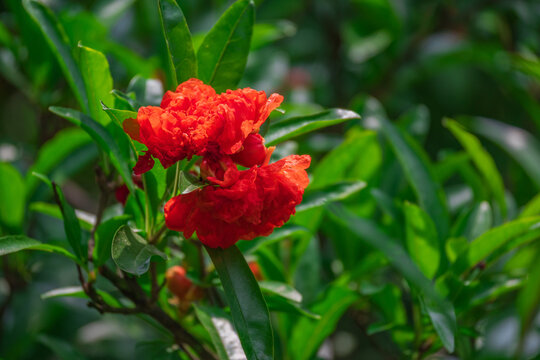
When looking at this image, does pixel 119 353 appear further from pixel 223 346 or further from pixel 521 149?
pixel 521 149

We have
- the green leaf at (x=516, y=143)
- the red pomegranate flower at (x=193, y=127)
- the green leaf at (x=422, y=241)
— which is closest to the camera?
the red pomegranate flower at (x=193, y=127)

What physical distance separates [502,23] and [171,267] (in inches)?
64.0

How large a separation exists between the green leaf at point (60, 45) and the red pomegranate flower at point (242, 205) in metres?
0.29

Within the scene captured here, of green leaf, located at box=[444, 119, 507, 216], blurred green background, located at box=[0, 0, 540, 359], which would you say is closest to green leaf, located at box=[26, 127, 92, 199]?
blurred green background, located at box=[0, 0, 540, 359]

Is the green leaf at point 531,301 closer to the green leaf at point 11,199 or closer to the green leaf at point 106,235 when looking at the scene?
the green leaf at point 106,235

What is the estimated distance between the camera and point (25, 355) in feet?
4.74

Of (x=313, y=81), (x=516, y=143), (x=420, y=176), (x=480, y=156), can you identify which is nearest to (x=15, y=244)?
(x=420, y=176)

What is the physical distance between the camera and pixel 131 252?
24.9 inches

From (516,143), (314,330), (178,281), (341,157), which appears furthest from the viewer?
(516,143)

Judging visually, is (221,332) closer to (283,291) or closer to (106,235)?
(283,291)

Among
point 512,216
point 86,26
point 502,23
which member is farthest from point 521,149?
point 86,26

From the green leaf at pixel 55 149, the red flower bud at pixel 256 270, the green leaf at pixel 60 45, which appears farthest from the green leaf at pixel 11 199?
the red flower bud at pixel 256 270

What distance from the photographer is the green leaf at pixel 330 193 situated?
816 millimetres

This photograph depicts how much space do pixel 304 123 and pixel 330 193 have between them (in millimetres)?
148
